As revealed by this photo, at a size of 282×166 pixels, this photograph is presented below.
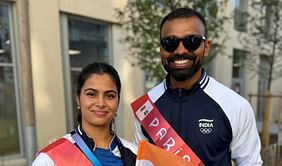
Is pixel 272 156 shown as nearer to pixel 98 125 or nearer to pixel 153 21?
pixel 153 21

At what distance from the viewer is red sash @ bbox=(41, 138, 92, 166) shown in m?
1.33

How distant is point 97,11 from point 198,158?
461 centimetres

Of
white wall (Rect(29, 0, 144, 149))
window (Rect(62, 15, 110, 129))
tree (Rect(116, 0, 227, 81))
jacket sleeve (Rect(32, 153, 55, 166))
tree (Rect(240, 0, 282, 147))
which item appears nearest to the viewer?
jacket sleeve (Rect(32, 153, 55, 166))

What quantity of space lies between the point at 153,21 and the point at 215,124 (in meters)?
2.92

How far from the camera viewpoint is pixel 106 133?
5.19 ft

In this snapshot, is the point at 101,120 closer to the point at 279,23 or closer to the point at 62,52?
the point at 62,52

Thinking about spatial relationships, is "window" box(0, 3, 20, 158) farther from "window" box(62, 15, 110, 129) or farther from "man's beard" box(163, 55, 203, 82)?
"man's beard" box(163, 55, 203, 82)

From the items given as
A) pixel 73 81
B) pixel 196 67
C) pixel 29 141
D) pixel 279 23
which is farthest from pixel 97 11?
pixel 196 67

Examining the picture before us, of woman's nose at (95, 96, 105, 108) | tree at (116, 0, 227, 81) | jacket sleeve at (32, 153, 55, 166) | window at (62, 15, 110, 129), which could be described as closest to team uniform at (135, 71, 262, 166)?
woman's nose at (95, 96, 105, 108)

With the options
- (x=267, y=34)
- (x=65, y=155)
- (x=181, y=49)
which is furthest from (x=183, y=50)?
(x=267, y=34)

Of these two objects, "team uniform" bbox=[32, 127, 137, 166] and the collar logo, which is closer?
"team uniform" bbox=[32, 127, 137, 166]

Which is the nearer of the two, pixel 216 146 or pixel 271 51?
pixel 216 146

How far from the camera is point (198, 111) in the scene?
1.69m

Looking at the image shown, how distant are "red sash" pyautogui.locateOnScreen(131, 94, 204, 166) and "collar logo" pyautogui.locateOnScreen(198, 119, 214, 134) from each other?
0.13m
